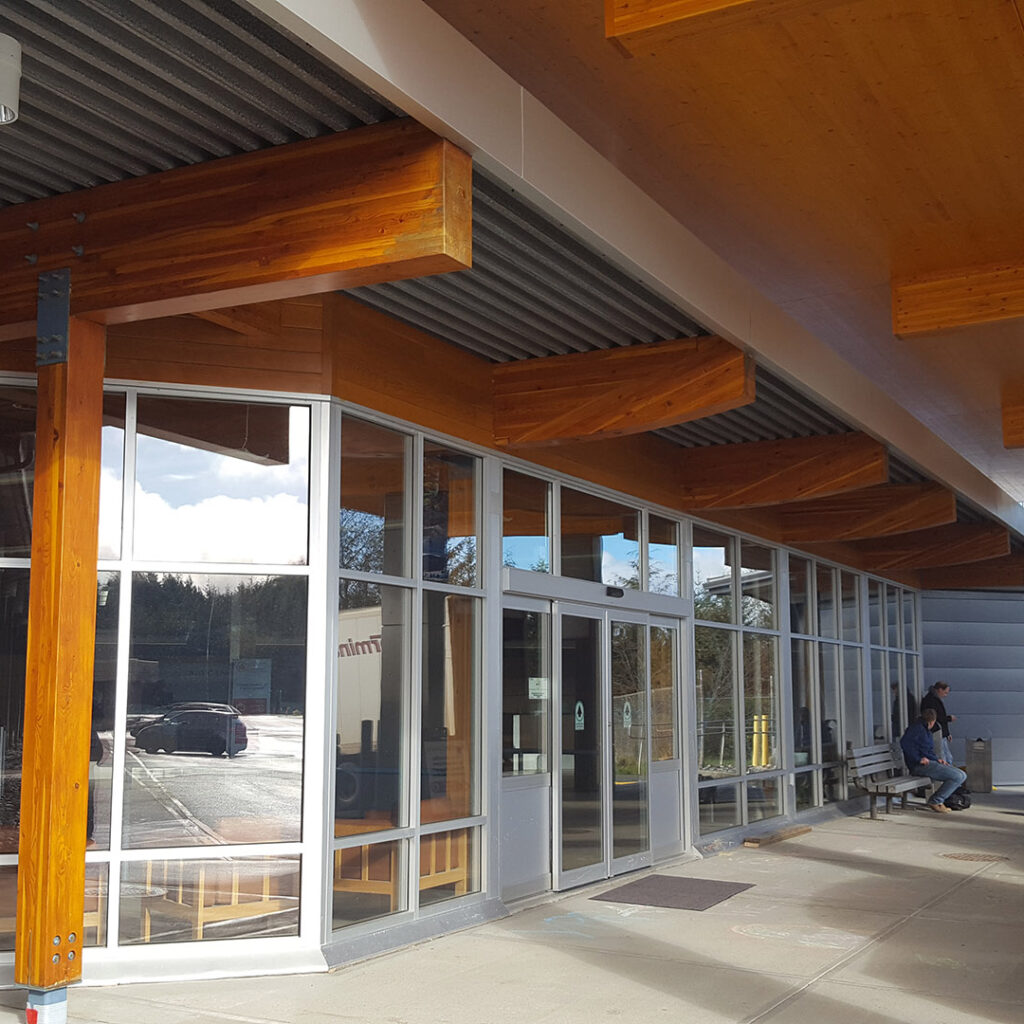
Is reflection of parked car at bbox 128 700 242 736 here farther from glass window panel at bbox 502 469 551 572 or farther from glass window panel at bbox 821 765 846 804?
glass window panel at bbox 821 765 846 804

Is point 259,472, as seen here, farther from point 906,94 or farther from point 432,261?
point 906,94

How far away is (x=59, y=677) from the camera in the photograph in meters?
5.39

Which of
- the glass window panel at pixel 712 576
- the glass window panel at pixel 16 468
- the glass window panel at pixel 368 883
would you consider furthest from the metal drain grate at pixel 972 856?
the glass window panel at pixel 16 468

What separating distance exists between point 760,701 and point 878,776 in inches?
192

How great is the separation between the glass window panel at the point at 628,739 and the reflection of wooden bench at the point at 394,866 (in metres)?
2.16

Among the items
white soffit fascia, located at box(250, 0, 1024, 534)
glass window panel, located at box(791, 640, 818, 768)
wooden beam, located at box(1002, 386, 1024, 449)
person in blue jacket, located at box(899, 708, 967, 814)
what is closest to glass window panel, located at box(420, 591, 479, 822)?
white soffit fascia, located at box(250, 0, 1024, 534)

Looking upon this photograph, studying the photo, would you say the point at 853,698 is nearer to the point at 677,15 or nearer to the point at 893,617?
the point at 893,617

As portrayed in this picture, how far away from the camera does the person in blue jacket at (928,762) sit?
49.3 ft

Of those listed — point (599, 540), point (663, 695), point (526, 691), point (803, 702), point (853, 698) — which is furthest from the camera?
point (853, 698)

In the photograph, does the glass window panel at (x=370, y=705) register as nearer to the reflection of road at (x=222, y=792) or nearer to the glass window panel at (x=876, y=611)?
the reflection of road at (x=222, y=792)

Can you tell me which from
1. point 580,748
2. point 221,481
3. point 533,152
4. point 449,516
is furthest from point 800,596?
point 533,152

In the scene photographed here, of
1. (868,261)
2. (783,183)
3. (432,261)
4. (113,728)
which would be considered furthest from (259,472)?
(868,261)

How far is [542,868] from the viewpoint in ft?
28.8

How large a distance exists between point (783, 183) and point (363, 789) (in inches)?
172
